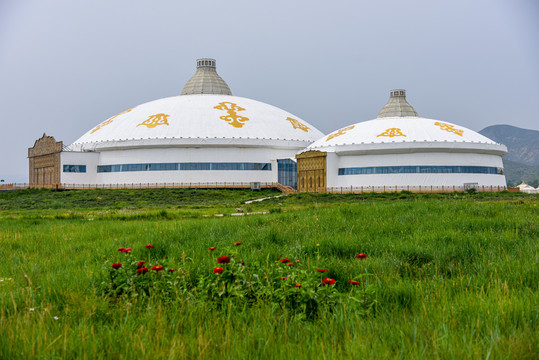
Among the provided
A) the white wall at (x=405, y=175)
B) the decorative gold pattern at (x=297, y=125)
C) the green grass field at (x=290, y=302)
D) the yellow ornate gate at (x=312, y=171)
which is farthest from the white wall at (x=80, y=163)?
the green grass field at (x=290, y=302)

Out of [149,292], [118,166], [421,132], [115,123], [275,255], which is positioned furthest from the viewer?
[115,123]

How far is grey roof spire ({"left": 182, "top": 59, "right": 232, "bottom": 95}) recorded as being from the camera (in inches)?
3159

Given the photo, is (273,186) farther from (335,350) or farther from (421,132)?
(335,350)

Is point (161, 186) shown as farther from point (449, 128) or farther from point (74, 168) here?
point (449, 128)

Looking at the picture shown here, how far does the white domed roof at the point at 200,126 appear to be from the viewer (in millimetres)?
64000

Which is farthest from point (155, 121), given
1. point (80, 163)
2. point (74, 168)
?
point (74, 168)

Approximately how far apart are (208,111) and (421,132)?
2896cm

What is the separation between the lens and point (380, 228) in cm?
1071

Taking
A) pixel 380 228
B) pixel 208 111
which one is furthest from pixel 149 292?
pixel 208 111

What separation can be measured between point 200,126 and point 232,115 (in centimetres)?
566

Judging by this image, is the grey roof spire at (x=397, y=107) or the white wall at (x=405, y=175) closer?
the white wall at (x=405, y=175)

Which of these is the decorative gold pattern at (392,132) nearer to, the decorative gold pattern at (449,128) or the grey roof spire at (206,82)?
the decorative gold pattern at (449,128)

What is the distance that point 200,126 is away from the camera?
65.9 metres

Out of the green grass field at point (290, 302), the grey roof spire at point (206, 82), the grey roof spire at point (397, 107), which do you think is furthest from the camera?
the grey roof spire at point (206, 82)
